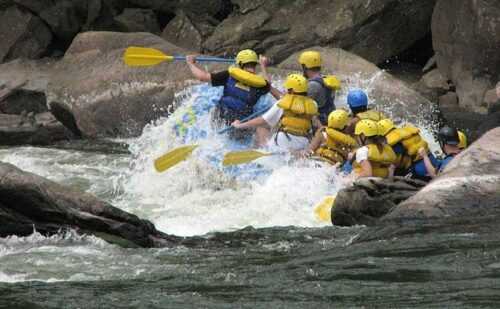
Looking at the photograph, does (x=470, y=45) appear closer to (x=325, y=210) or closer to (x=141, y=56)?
(x=141, y=56)

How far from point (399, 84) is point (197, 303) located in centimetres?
852

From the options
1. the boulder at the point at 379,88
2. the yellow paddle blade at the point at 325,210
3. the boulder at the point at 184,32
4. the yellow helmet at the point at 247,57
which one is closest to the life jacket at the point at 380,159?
the yellow paddle blade at the point at 325,210

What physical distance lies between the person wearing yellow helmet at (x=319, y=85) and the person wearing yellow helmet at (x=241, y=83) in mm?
468

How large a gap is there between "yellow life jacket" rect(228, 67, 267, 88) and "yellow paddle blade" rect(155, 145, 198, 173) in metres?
0.87

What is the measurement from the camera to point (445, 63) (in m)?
16.3

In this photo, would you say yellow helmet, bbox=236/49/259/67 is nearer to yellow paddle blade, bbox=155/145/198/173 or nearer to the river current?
yellow paddle blade, bbox=155/145/198/173

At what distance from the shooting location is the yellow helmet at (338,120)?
393 inches

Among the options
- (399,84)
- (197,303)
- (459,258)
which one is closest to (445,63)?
(399,84)

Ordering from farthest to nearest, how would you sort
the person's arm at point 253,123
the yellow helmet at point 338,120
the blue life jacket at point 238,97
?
the blue life jacket at point 238,97 → the person's arm at point 253,123 → the yellow helmet at point 338,120

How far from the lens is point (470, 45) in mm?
15648

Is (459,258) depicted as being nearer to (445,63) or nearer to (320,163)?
(320,163)

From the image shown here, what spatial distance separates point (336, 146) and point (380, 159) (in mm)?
1004

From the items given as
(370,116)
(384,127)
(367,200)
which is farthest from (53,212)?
(370,116)

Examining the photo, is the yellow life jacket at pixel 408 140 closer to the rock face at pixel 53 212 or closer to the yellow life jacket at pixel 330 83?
the yellow life jacket at pixel 330 83
